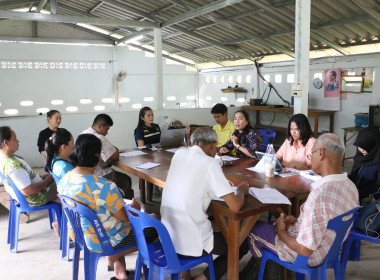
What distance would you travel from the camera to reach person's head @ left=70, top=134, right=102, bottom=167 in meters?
2.07

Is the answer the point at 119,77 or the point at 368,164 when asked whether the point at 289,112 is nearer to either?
the point at 368,164

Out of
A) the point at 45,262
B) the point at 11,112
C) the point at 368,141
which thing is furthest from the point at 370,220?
the point at 11,112

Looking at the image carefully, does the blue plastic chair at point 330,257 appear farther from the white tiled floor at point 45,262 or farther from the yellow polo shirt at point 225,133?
the yellow polo shirt at point 225,133

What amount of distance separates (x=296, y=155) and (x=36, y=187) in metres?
2.32

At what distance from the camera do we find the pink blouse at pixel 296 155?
123 inches

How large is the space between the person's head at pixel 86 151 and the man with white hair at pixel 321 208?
1.16 m

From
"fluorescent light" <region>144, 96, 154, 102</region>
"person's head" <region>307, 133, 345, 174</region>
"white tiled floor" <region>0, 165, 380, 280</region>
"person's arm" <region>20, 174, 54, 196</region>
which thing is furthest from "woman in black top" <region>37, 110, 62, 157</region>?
"fluorescent light" <region>144, 96, 154, 102</region>

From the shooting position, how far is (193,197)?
1.92m

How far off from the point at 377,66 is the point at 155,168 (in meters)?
5.00

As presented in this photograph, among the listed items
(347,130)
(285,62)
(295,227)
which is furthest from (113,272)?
(285,62)

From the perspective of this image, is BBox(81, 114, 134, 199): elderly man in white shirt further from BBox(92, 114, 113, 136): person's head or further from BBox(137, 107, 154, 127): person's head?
BBox(137, 107, 154, 127): person's head

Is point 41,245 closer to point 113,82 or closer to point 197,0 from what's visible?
point 197,0

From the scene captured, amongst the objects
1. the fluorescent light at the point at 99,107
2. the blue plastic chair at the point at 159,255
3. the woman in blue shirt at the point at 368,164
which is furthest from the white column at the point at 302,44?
the fluorescent light at the point at 99,107

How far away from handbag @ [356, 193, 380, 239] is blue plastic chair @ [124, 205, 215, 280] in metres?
1.09
